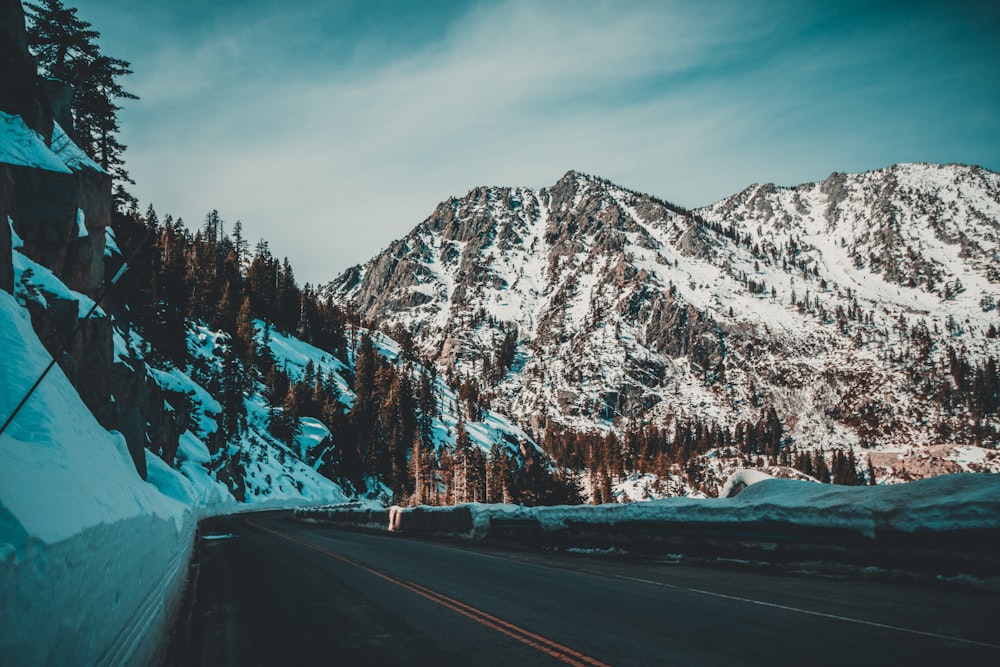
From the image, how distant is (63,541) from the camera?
3299 millimetres

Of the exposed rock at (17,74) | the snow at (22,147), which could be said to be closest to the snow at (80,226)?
the snow at (22,147)

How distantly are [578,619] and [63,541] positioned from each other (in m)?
6.15

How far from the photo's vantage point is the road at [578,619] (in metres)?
5.97

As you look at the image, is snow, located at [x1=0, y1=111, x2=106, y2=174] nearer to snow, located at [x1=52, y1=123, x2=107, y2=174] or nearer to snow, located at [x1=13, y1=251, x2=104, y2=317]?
snow, located at [x1=13, y1=251, x2=104, y2=317]

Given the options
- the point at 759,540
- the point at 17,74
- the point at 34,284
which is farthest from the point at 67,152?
the point at 759,540

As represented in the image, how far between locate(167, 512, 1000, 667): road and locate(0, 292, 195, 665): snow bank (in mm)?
1685

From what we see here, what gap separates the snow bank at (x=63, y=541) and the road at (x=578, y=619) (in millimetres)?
1685

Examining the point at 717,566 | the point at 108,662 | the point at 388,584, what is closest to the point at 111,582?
the point at 108,662

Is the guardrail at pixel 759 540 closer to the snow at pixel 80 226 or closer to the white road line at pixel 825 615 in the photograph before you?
the white road line at pixel 825 615

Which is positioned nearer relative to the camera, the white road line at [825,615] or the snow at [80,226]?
the white road line at [825,615]

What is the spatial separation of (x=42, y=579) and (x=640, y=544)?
51.8ft

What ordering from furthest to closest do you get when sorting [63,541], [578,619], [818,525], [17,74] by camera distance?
1. [17,74]
2. [818,525]
3. [578,619]
4. [63,541]

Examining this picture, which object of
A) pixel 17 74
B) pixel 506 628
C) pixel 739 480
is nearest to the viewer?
pixel 506 628

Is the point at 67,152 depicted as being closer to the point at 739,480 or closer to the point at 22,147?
the point at 22,147
